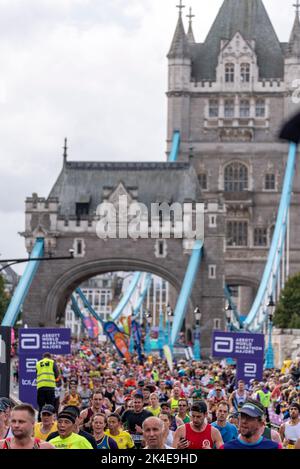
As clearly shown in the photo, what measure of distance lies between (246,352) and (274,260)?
6665 centimetres

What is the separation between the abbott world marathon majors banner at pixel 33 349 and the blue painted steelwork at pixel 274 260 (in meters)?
53.6

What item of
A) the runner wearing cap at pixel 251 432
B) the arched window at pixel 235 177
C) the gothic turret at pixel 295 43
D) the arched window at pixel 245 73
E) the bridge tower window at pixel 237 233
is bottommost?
the runner wearing cap at pixel 251 432

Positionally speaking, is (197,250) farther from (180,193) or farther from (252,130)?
(252,130)

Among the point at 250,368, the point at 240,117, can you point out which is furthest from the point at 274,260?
the point at 250,368

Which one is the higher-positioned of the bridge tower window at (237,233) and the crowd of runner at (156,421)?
the bridge tower window at (237,233)

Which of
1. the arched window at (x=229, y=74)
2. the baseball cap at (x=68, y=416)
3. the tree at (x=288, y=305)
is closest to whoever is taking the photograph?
the baseball cap at (x=68, y=416)

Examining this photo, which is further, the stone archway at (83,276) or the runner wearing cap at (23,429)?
the stone archway at (83,276)

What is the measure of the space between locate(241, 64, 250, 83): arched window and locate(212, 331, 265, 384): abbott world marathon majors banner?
277 ft

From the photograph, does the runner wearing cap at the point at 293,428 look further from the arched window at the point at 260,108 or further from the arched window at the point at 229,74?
the arched window at the point at 229,74

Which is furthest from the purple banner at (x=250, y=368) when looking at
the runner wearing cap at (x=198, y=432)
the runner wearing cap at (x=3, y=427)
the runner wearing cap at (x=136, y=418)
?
the runner wearing cap at (x=198, y=432)

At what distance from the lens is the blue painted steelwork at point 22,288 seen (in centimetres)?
7512

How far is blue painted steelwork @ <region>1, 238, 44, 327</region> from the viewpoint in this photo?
75.1 meters

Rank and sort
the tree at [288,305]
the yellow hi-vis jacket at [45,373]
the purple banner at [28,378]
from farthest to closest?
the tree at [288,305] → the purple banner at [28,378] → the yellow hi-vis jacket at [45,373]
